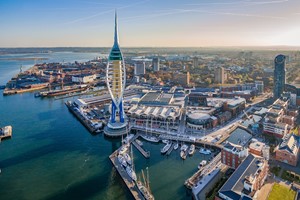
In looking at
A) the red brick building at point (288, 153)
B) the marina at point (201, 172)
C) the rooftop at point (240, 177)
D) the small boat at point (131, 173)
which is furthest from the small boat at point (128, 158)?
the red brick building at point (288, 153)

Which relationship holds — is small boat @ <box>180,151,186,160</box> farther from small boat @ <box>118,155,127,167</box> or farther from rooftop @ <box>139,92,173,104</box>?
rooftop @ <box>139,92,173,104</box>

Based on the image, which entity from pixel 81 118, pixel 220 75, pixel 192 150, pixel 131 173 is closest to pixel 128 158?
pixel 131 173

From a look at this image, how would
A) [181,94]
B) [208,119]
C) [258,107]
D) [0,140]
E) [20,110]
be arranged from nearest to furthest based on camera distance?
[0,140]
[208,119]
[258,107]
[20,110]
[181,94]

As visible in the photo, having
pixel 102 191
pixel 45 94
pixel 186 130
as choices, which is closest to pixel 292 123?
pixel 186 130

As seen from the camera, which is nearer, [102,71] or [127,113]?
[127,113]

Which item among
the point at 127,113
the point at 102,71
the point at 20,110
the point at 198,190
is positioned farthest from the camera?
the point at 102,71

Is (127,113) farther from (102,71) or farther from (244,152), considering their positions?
(102,71)

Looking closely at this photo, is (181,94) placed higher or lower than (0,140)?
higher
